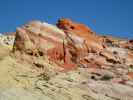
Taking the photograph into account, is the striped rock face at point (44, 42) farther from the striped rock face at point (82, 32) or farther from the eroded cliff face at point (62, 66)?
the striped rock face at point (82, 32)

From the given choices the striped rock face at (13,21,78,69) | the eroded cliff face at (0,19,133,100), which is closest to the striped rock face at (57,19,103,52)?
the eroded cliff face at (0,19,133,100)

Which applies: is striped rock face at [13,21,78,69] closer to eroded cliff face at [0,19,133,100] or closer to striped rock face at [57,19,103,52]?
eroded cliff face at [0,19,133,100]

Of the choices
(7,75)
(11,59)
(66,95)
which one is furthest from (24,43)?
(66,95)

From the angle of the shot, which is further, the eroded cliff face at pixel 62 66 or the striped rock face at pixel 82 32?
the striped rock face at pixel 82 32

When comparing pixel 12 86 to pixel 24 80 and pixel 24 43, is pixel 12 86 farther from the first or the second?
pixel 24 43

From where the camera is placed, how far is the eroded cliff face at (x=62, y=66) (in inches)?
733

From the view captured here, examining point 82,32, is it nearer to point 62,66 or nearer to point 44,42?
point 44,42

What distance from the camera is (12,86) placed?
18141 millimetres

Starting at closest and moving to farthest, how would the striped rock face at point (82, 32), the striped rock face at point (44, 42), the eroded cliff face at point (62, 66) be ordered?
the eroded cliff face at point (62, 66) < the striped rock face at point (44, 42) < the striped rock face at point (82, 32)

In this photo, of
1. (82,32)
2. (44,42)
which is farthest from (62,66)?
(82,32)

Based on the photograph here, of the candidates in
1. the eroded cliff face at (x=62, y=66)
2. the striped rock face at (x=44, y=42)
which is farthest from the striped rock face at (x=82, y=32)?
the striped rock face at (x=44, y=42)

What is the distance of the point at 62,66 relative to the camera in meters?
22.4

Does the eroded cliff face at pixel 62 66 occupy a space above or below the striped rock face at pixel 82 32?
below

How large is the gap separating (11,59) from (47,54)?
→ 2.23 m
